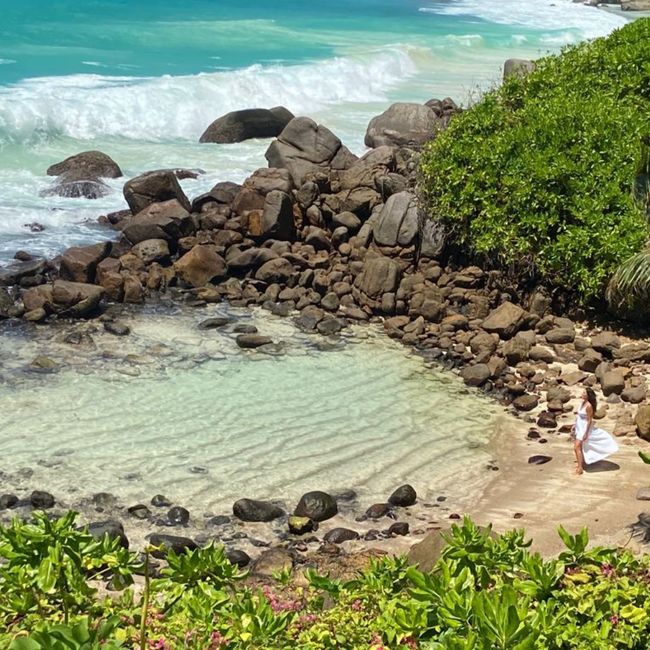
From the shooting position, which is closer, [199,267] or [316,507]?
[316,507]

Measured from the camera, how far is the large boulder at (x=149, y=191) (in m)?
19.8

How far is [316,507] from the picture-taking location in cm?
1091

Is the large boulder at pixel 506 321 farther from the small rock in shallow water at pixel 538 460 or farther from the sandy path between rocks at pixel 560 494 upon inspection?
the small rock in shallow water at pixel 538 460

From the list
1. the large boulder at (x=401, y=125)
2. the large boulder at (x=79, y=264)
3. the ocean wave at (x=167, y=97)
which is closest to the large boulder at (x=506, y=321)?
the large boulder at (x=79, y=264)

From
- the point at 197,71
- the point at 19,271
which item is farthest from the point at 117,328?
the point at 197,71

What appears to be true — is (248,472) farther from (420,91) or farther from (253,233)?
(420,91)

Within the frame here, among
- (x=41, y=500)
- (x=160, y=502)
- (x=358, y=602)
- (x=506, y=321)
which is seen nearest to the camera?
(x=358, y=602)

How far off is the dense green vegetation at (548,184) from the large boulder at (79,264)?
18.0 ft

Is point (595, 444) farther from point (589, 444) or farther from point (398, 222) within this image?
point (398, 222)

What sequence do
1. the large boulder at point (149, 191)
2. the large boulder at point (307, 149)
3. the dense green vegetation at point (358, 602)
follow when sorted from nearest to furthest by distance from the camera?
the dense green vegetation at point (358, 602) < the large boulder at point (149, 191) < the large boulder at point (307, 149)

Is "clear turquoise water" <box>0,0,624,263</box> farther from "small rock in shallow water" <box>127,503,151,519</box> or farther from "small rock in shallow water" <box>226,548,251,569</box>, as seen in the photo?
"small rock in shallow water" <box>226,548,251,569</box>

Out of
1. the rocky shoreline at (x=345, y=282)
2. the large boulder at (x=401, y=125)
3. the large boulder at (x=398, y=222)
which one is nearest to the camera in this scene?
the rocky shoreline at (x=345, y=282)

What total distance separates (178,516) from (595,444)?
4.57 meters

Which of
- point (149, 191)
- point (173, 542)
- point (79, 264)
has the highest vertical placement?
point (149, 191)
